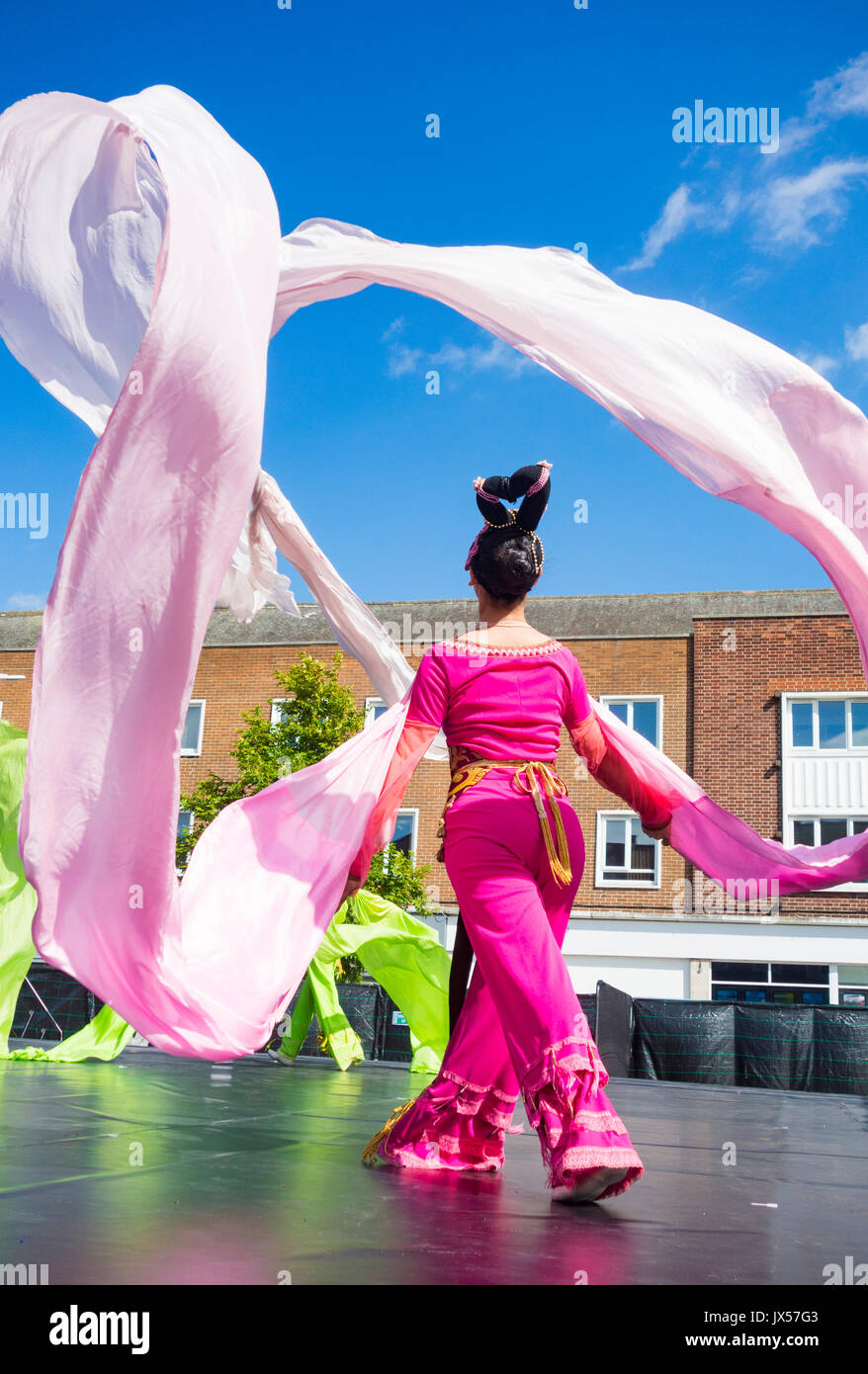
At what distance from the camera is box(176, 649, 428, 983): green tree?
19859 mm

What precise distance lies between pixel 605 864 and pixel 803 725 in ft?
16.2

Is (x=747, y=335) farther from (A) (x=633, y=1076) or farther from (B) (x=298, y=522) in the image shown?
(A) (x=633, y=1076)

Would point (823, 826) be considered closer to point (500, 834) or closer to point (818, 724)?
point (818, 724)

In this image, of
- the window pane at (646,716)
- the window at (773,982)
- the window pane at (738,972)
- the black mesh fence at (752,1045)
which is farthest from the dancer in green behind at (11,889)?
the window pane at (646,716)

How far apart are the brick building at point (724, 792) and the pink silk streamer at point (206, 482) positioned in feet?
60.7

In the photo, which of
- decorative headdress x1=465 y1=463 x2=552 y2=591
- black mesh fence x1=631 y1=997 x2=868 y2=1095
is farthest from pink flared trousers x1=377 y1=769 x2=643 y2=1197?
black mesh fence x1=631 y1=997 x2=868 y2=1095

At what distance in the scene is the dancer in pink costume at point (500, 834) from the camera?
295 cm

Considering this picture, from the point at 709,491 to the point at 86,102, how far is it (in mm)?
1832

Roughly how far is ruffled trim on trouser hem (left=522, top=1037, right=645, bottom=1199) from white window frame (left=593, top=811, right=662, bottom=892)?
2098 cm

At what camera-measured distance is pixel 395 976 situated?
7773 mm

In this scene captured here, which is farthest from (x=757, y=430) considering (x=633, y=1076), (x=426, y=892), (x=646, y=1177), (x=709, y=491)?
(x=426, y=892)

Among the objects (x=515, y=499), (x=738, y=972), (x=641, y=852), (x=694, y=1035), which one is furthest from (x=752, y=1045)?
(x=641, y=852)

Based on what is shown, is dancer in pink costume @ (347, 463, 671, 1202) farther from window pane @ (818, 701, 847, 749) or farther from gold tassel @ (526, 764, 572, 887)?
window pane @ (818, 701, 847, 749)

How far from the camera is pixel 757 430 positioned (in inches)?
120
